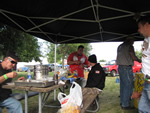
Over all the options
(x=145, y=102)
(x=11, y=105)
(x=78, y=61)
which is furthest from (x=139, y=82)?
(x=11, y=105)

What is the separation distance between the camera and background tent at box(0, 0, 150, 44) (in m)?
2.87

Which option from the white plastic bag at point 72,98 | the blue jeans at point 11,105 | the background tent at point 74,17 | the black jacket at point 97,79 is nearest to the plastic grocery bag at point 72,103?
the white plastic bag at point 72,98

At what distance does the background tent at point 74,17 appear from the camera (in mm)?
2867

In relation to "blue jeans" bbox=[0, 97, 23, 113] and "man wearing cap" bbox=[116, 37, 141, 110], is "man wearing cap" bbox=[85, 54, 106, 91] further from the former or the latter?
"blue jeans" bbox=[0, 97, 23, 113]

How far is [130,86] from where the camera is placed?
10.9 ft

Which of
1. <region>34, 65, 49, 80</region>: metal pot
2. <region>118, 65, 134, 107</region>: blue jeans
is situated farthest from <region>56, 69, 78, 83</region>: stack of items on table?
<region>118, 65, 134, 107</region>: blue jeans

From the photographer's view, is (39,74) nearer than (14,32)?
Yes

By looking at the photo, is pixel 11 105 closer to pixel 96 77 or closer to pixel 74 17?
pixel 96 77

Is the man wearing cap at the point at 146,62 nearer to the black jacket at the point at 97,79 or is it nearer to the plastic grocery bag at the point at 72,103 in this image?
the plastic grocery bag at the point at 72,103

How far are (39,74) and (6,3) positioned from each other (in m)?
1.72

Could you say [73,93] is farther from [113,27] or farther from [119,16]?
[113,27]

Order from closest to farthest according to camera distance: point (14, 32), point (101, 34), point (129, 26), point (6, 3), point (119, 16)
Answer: point (6, 3) < point (119, 16) < point (129, 26) < point (101, 34) < point (14, 32)

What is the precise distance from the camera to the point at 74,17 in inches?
145

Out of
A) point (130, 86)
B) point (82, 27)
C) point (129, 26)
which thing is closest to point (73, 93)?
point (130, 86)
